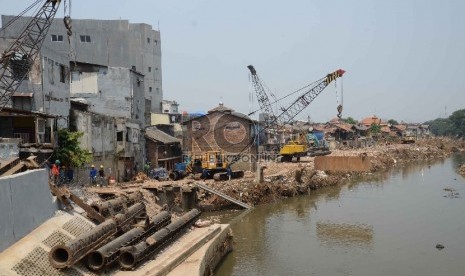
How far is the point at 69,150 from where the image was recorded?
3067 cm

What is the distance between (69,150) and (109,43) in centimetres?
4344

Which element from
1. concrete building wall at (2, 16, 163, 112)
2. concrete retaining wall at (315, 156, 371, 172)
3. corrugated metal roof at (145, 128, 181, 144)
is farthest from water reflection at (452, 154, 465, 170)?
concrete building wall at (2, 16, 163, 112)

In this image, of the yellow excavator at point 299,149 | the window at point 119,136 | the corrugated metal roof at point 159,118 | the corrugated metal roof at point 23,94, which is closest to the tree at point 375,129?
the yellow excavator at point 299,149

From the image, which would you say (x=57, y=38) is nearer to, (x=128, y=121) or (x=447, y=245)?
(x=128, y=121)

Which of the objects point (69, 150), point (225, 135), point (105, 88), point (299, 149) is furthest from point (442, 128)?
point (69, 150)

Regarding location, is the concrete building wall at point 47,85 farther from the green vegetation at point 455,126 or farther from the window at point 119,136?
the green vegetation at point 455,126

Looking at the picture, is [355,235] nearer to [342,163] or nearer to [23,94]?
[23,94]

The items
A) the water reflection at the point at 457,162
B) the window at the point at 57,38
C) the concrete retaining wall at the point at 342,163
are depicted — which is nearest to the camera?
the concrete retaining wall at the point at 342,163

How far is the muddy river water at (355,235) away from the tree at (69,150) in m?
10.6

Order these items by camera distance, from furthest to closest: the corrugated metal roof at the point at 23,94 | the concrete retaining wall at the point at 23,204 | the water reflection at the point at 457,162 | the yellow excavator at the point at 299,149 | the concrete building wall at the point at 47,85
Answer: the water reflection at the point at 457,162
the yellow excavator at the point at 299,149
the concrete building wall at the point at 47,85
the corrugated metal roof at the point at 23,94
the concrete retaining wall at the point at 23,204

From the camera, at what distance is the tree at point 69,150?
1192 inches

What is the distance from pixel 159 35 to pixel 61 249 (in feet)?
240

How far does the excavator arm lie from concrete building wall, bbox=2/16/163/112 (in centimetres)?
3234

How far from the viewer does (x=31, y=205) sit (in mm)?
14820
